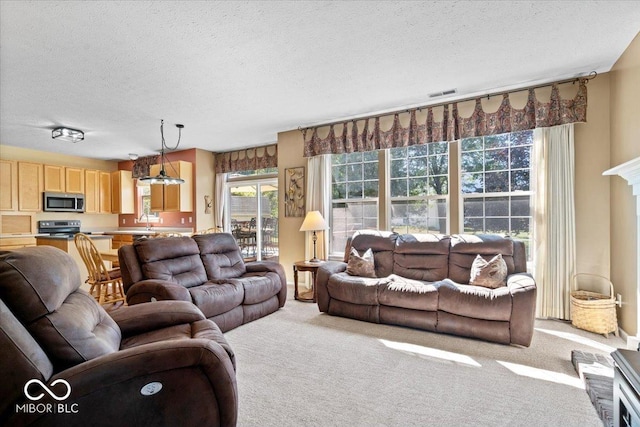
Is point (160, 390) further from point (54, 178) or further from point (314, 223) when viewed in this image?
point (54, 178)

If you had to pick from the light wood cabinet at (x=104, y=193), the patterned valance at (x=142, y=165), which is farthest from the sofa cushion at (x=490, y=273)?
the light wood cabinet at (x=104, y=193)

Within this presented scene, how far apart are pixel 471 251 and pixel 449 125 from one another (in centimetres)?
161

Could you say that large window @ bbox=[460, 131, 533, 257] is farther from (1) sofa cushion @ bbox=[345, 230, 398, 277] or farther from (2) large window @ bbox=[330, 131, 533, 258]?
(1) sofa cushion @ bbox=[345, 230, 398, 277]

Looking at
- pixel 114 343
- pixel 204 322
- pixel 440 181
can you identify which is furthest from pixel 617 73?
pixel 114 343

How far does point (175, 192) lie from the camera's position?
6.28 m

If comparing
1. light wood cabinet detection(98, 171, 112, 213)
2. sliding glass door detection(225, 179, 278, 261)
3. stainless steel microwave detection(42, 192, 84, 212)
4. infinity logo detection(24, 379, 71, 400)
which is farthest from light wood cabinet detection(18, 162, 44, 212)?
infinity logo detection(24, 379, 71, 400)

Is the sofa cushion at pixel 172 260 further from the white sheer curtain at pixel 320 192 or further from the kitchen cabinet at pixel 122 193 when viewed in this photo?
the kitchen cabinet at pixel 122 193

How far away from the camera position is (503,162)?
12.7 ft

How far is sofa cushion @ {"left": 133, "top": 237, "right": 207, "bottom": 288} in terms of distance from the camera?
3.20 metres

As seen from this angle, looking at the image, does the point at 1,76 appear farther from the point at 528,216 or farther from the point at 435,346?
the point at 528,216

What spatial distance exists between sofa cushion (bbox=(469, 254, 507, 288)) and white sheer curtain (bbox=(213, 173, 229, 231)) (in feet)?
16.7

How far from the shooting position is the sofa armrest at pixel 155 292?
9.31ft

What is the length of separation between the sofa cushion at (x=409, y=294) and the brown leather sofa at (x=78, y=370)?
2.14 m

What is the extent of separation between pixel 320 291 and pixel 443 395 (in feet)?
6.18
